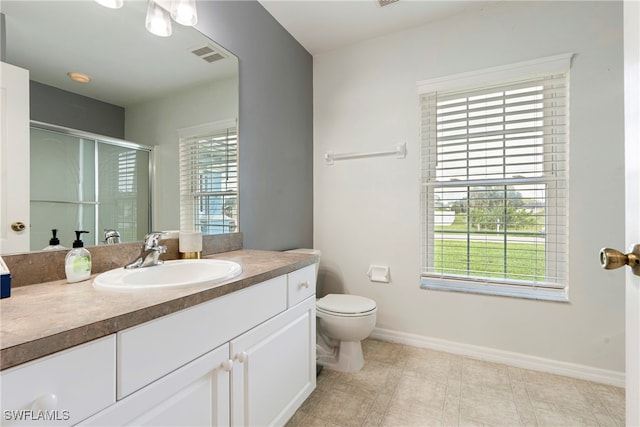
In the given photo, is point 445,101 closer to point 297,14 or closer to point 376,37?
point 376,37

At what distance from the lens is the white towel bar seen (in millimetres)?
2279

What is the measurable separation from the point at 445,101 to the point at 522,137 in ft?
1.95

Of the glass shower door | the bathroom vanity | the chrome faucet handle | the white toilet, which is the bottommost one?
the white toilet

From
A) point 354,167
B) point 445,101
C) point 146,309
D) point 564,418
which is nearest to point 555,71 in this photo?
point 445,101

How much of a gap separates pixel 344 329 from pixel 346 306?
0.15 metres

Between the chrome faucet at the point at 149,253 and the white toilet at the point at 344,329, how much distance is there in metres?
1.11

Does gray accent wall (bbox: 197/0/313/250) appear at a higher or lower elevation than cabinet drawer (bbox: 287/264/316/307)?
higher

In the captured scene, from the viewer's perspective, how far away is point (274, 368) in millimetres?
1207

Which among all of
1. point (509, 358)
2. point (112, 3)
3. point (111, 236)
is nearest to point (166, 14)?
point (112, 3)

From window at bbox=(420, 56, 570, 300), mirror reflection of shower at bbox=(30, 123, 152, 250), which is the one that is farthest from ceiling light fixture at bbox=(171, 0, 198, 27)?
window at bbox=(420, 56, 570, 300)

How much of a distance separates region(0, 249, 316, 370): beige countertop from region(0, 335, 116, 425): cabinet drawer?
2 centimetres

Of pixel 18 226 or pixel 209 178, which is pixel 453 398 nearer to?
pixel 209 178

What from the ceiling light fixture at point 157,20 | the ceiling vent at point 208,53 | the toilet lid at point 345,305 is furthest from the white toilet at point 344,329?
the ceiling light fixture at point 157,20

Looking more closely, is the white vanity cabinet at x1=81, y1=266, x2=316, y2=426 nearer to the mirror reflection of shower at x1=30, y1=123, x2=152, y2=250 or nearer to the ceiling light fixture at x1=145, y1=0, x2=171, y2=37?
the mirror reflection of shower at x1=30, y1=123, x2=152, y2=250
